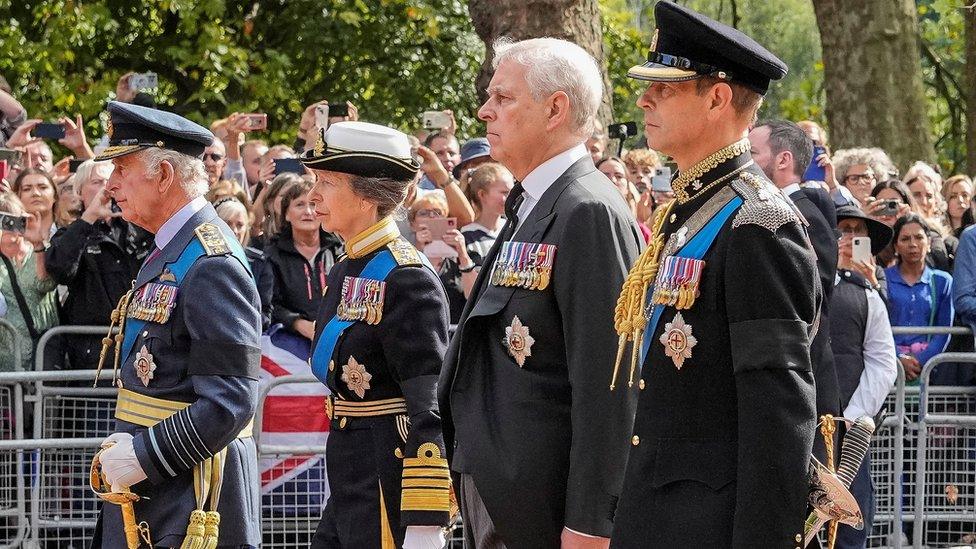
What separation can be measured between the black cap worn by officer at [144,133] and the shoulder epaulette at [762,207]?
205 centimetres

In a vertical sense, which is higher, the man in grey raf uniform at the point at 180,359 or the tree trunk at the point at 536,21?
the tree trunk at the point at 536,21

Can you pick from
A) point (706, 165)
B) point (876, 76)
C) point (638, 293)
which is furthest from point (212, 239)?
point (876, 76)

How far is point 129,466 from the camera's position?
14.9 feet

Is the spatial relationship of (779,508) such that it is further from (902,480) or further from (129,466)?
(902,480)

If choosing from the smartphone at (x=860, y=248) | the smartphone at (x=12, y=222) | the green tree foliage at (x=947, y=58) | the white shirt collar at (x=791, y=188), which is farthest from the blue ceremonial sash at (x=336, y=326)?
the green tree foliage at (x=947, y=58)

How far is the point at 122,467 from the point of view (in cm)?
453

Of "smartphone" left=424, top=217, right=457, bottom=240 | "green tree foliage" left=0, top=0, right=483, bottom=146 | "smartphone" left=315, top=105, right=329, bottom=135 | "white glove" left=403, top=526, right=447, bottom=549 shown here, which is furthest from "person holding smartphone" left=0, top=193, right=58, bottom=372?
"green tree foliage" left=0, top=0, right=483, bottom=146

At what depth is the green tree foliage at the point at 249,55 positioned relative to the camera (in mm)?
18109

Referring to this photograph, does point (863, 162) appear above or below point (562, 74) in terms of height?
above

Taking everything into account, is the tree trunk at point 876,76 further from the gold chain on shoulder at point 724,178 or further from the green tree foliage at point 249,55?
the gold chain on shoulder at point 724,178

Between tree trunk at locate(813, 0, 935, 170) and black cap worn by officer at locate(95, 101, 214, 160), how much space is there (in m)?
12.0

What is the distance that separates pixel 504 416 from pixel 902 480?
515 cm

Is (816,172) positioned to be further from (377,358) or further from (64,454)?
(377,358)

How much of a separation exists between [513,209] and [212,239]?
0.97m
